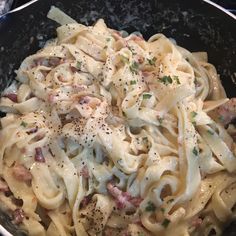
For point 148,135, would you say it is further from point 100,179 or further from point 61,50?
point 61,50

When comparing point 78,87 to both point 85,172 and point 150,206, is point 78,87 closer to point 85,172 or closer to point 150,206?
point 85,172

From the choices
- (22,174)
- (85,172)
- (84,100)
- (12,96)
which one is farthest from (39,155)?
(12,96)

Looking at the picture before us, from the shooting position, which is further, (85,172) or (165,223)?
(85,172)

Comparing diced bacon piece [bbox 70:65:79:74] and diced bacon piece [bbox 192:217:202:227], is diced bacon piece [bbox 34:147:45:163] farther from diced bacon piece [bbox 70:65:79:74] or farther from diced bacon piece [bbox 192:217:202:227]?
diced bacon piece [bbox 192:217:202:227]

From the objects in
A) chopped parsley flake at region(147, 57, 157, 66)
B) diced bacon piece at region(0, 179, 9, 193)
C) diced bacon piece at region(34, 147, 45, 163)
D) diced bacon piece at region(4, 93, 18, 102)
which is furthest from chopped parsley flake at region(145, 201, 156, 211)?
diced bacon piece at region(4, 93, 18, 102)

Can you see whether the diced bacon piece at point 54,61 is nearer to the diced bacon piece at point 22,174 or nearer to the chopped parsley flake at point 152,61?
the chopped parsley flake at point 152,61

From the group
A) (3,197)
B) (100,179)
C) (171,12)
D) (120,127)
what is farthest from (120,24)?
(3,197)
